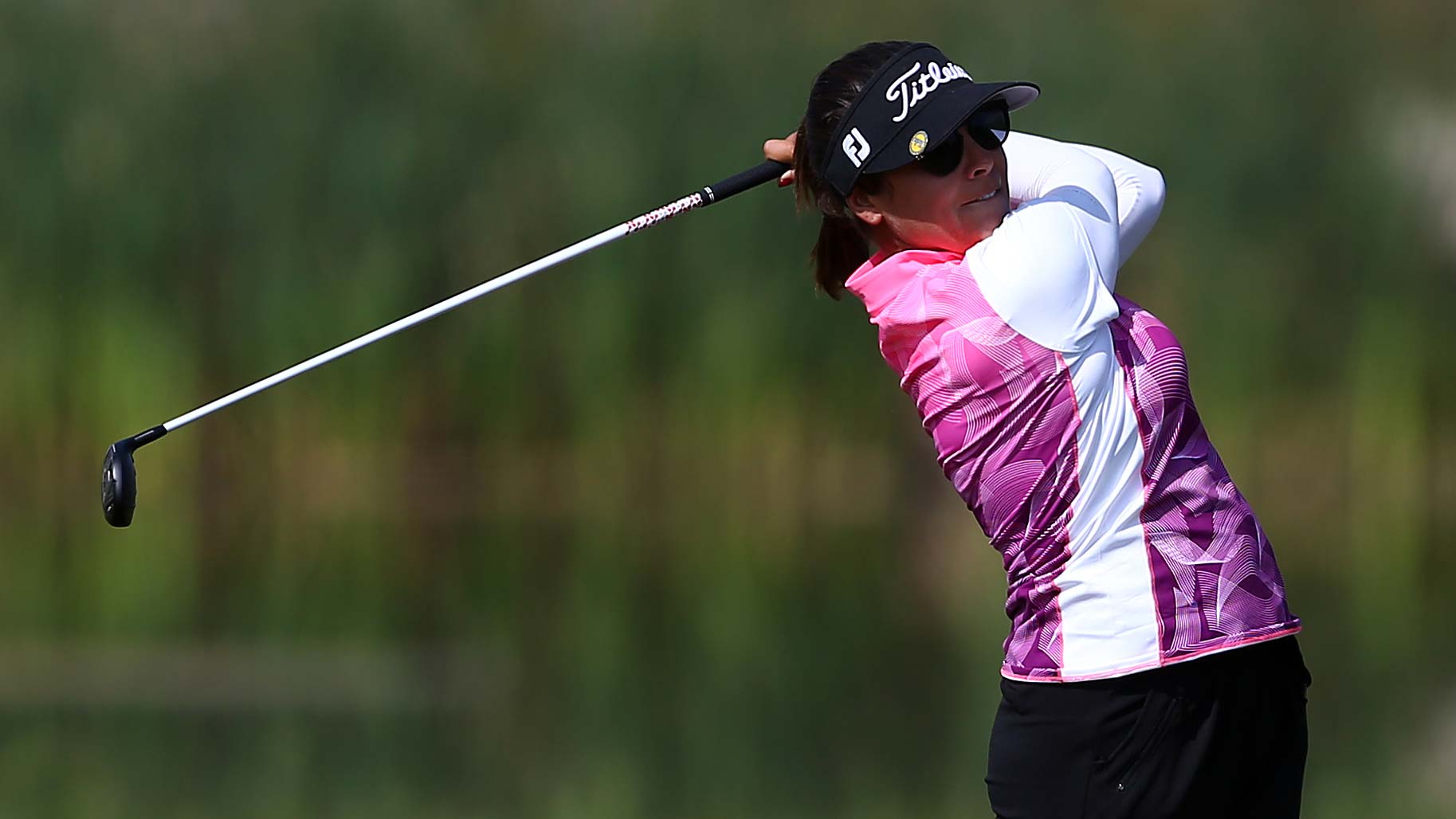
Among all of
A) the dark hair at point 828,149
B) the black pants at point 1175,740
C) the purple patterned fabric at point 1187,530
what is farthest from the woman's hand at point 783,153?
the black pants at point 1175,740

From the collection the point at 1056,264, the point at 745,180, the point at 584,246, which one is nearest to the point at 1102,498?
the point at 1056,264

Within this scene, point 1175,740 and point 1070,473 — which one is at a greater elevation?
point 1070,473

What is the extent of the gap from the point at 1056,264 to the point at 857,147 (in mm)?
192

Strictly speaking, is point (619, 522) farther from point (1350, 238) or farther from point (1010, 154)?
point (1010, 154)

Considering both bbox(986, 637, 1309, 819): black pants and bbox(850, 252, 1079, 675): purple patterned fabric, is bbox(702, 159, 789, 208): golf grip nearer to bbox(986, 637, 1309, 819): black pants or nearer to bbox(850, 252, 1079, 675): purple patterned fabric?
bbox(850, 252, 1079, 675): purple patterned fabric

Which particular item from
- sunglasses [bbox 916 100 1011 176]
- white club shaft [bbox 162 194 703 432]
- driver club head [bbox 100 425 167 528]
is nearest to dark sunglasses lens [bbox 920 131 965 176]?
sunglasses [bbox 916 100 1011 176]

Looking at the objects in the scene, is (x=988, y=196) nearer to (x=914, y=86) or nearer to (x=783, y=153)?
(x=914, y=86)

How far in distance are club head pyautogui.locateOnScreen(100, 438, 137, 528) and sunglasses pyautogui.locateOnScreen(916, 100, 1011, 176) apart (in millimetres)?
1348

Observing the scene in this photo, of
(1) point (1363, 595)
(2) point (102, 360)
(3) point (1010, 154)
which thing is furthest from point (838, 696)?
(2) point (102, 360)

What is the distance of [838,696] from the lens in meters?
4.51

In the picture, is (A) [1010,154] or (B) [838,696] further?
(B) [838,696]

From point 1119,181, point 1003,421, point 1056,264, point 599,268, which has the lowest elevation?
point 1003,421

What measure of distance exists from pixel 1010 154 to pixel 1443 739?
2501mm

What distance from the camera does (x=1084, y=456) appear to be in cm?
167
